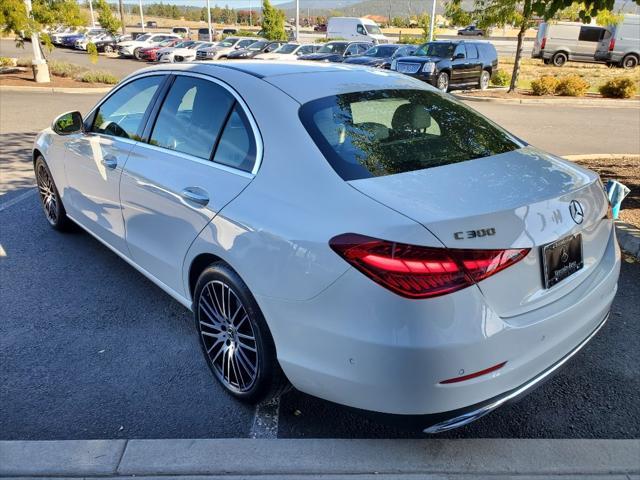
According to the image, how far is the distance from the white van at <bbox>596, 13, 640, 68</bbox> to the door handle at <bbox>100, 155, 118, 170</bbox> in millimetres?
31930

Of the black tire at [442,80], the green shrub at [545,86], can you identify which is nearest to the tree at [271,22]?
→ the black tire at [442,80]

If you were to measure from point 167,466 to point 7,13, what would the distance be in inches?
725

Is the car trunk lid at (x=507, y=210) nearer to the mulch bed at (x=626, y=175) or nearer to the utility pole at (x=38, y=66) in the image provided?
the mulch bed at (x=626, y=175)

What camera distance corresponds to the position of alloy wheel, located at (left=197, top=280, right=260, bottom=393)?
8.85ft

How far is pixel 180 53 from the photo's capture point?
98.3 feet

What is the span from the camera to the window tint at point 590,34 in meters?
30.7

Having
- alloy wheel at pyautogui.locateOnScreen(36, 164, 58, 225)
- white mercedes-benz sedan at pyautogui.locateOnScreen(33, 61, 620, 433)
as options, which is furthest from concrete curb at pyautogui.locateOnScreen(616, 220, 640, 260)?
alloy wheel at pyautogui.locateOnScreen(36, 164, 58, 225)

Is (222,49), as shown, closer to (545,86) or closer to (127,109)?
(545,86)

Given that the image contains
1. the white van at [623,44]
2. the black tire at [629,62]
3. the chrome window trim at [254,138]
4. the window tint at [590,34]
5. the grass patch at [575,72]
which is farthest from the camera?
the window tint at [590,34]

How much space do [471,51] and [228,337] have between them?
19137mm

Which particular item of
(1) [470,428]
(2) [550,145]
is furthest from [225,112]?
(2) [550,145]

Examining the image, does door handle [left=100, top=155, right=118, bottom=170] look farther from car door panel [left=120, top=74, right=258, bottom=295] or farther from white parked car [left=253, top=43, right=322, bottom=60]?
white parked car [left=253, top=43, right=322, bottom=60]

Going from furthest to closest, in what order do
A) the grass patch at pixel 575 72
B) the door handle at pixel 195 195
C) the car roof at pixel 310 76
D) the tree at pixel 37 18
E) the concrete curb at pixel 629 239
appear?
the grass patch at pixel 575 72
the tree at pixel 37 18
the concrete curb at pixel 629 239
the car roof at pixel 310 76
the door handle at pixel 195 195

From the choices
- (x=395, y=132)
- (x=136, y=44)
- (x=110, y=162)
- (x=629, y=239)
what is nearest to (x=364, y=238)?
(x=395, y=132)
